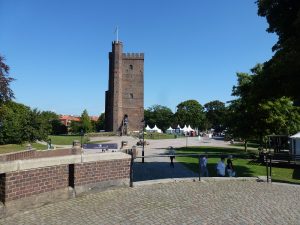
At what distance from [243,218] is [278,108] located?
101 ft

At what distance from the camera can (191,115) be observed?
13188 centimetres

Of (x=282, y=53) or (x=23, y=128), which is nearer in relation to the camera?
(x=282, y=53)

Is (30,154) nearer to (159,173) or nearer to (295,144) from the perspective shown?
(159,173)

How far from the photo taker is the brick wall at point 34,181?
701 centimetres

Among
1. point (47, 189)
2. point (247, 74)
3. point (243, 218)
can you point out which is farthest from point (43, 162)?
point (247, 74)

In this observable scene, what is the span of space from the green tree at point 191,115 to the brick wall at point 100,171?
121981 mm

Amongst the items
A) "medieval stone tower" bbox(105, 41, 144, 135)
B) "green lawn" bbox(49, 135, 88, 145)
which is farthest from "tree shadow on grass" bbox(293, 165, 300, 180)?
"medieval stone tower" bbox(105, 41, 144, 135)

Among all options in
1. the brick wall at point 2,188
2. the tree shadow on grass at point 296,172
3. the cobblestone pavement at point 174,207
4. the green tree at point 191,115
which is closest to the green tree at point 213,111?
the green tree at point 191,115

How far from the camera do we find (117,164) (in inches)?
392

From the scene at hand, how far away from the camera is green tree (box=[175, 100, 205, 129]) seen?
131625mm

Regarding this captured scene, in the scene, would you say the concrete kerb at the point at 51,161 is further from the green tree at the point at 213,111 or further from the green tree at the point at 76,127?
the green tree at the point at 213,111

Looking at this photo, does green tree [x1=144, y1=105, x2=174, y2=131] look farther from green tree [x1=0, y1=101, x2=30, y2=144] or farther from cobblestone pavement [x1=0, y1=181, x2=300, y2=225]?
cobblestone pavement [x1=0, y1=181, x2=300, y2=225]

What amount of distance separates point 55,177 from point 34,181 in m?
0.67

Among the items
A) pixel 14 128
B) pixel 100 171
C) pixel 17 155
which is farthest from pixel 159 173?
pixel 14 128
